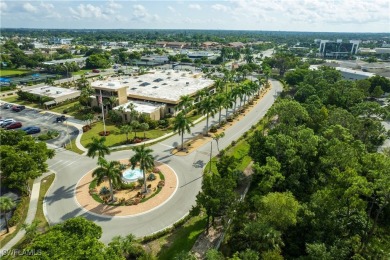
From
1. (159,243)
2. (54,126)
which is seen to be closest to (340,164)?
(159,243)

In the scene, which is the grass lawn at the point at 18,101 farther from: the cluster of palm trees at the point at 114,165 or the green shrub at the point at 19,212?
the cluster of palm trees at the point at 114,165

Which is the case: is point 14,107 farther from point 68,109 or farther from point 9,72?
point 9,72

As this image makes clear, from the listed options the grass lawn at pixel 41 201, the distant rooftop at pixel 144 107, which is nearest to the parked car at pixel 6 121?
the distant rooftop at pixel 144 107

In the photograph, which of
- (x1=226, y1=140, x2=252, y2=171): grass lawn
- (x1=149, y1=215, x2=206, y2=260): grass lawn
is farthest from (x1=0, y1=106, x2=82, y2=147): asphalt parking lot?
(x1=226, y1=140, x2=252, y2=171): grass lawn

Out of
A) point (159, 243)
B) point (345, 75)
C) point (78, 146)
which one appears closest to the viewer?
point (159, 243)

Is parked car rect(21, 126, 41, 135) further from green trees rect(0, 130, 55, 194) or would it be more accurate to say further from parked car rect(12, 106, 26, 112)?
green trees rect(0, 130, 55, 194)

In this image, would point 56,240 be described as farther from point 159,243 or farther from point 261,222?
point 261,222
